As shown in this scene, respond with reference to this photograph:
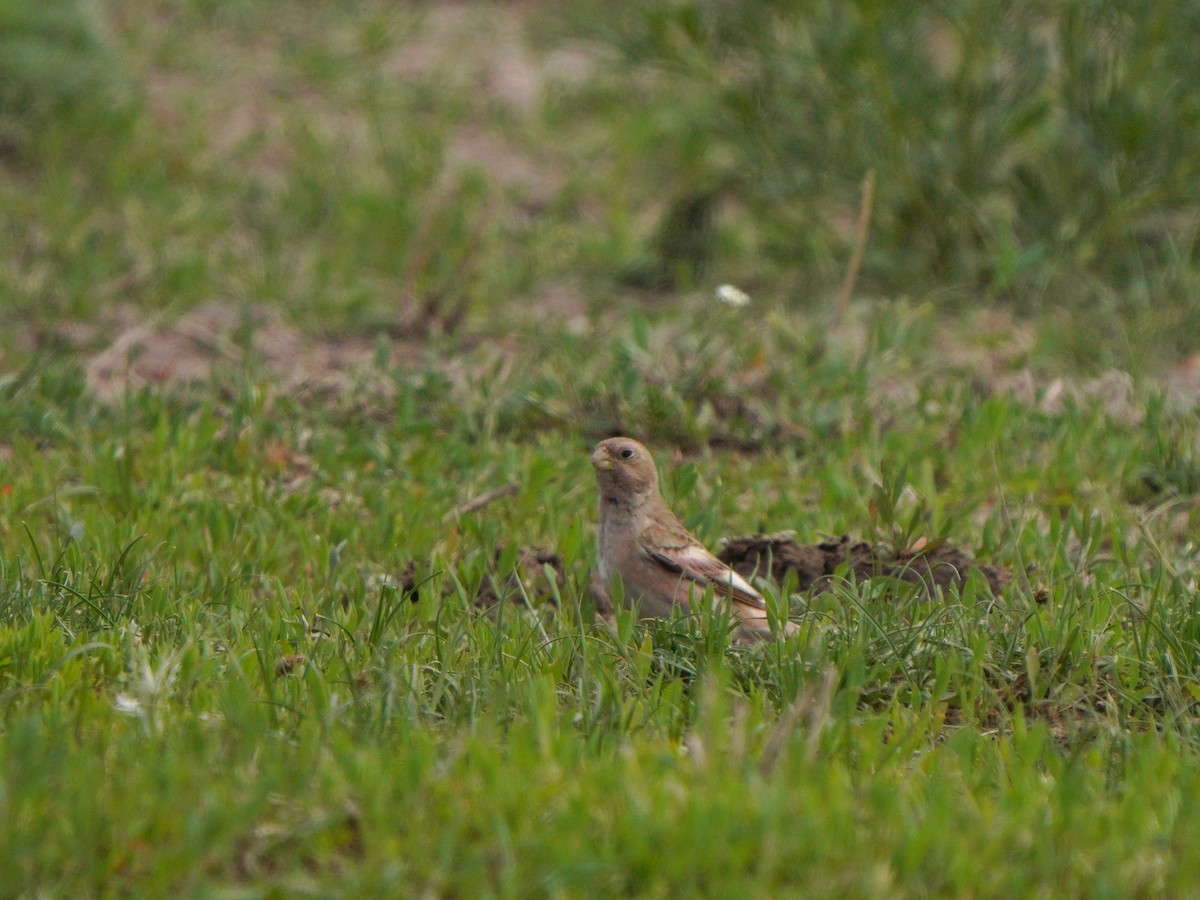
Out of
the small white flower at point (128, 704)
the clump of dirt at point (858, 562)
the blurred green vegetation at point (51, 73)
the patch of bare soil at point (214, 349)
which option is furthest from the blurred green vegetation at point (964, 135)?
the small white flower at point (128, 704)

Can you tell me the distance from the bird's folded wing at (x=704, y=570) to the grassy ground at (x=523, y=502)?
0.22 metres

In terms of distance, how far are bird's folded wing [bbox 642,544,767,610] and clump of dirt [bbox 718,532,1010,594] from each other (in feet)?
0.52

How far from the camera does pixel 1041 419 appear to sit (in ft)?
21.1

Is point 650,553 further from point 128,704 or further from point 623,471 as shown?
point 128,704

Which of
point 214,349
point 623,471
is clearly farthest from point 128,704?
point 214,349

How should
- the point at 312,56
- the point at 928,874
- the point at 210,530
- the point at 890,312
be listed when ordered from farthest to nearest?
the point at 312,56 → the point at 890,312 → the point at 210,530 → the point at 928,874

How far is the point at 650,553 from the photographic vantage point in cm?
490

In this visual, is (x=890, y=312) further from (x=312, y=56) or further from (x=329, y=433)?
(x=312, y=56)

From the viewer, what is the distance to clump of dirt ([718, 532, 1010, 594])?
4.92 metres

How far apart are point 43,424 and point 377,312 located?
7.16 feet

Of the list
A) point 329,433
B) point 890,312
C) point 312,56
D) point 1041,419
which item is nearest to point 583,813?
point 329,433

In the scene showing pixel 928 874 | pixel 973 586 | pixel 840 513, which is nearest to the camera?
pixel 928 874

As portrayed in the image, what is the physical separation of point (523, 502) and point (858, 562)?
125 centimetres

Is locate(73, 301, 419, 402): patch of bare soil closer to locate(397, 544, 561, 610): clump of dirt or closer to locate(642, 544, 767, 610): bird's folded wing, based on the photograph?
locate(397, 544, 561, 610): clump of dirt
